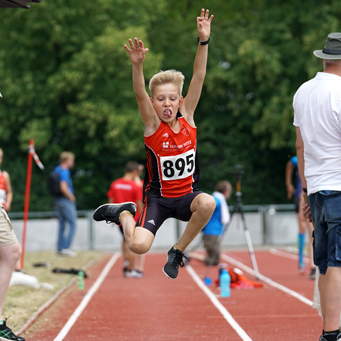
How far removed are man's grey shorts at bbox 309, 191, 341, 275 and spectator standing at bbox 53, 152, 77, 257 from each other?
37.4 ft

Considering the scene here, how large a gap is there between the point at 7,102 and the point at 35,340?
2170 centimetres

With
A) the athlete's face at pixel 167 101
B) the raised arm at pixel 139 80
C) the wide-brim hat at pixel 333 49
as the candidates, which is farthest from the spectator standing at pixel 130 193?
the wide-brim hat at pixel 333 49

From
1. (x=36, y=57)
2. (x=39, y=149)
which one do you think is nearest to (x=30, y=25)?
(x=36, y=57)

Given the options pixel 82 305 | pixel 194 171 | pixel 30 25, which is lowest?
pixel 82 305

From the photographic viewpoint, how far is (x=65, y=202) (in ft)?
54.3

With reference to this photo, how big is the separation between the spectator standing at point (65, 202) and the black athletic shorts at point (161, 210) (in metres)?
10.2

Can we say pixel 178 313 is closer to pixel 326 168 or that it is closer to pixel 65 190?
pixel 326 168

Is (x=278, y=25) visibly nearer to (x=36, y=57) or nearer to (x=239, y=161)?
(x=239, y=161)

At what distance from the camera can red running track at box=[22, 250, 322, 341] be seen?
271 inches

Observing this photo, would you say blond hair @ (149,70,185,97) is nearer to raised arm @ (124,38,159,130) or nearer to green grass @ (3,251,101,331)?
raised arm @ (124,38,159,130)

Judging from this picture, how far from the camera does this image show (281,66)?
27094 millimetres

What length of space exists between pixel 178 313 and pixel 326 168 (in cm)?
396

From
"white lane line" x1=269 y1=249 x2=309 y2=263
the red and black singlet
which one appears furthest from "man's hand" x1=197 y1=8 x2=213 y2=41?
"white lane line" x1=269 y1=249 x2=309 y2=263

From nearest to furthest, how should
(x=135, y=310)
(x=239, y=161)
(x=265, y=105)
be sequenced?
(x=135, y=310)
(x=265, y=105)
(x=239, y=161)
